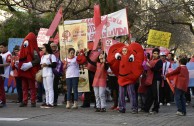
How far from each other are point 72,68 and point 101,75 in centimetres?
107

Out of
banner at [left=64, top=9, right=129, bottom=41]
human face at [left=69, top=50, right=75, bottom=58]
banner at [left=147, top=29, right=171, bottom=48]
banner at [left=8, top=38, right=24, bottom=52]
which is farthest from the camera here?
banner at [left=147, top=29, right=171, bottom=48]

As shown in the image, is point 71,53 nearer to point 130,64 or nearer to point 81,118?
point 130,64

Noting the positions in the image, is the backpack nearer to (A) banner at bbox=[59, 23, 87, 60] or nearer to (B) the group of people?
(B) the group of people

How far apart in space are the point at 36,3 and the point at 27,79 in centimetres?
1595

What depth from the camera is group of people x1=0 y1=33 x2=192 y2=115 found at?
440 inches

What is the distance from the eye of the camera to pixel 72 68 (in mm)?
12172

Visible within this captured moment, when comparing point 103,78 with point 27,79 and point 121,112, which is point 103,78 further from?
point 27,79

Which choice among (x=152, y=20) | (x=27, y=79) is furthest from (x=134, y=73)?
(x=152, y=20)

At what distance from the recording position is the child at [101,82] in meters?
11.5

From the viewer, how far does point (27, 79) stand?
41.5 ft

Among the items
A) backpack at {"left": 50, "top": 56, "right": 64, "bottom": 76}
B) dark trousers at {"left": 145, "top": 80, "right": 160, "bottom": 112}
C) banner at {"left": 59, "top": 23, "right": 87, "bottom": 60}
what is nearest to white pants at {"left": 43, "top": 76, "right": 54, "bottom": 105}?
backpack at {"left": 50, "top": 56, "right": 64, "bottom": 76}

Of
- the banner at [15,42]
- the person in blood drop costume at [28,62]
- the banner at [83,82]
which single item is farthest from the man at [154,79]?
the banner at [15,42]

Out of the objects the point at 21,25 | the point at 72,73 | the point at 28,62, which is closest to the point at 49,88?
the point at 72,73

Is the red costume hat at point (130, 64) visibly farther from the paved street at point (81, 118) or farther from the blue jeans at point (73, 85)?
the blue jeans at point (73, 85)
